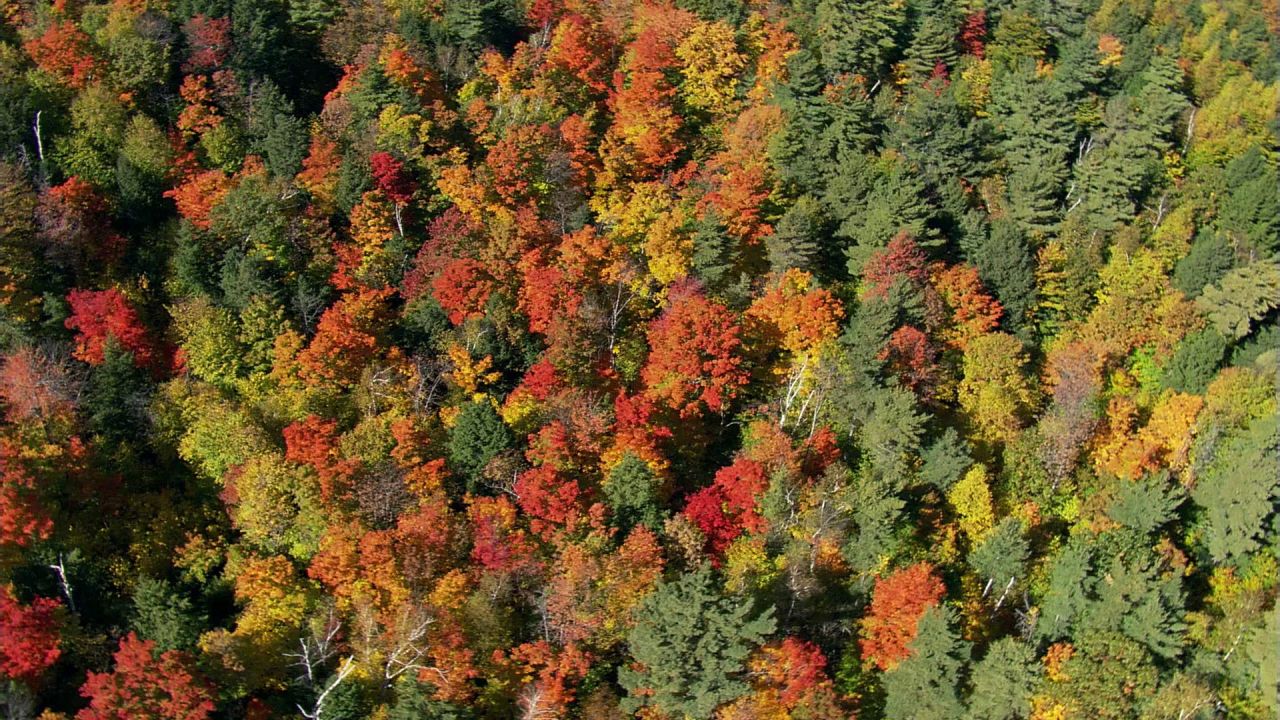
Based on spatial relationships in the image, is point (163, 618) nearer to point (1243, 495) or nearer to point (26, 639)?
point (26, 639)

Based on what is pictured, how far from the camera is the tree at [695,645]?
148 feet

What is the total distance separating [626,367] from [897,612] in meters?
18.2

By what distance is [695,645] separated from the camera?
45.6 meters

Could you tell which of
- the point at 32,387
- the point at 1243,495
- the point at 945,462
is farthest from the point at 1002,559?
the point at 32,387

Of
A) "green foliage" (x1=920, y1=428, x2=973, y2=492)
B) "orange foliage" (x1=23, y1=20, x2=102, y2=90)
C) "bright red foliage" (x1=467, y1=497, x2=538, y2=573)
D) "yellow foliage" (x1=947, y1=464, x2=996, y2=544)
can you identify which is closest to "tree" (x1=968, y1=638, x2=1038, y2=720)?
"yellow foliage" (x1=947, y1=464, x2=996, y2=544)

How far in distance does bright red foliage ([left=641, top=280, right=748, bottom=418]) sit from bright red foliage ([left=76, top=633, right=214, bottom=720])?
23485 mm

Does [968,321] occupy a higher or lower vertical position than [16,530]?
lower

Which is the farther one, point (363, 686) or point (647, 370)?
point (647, 370)

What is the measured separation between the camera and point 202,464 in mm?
55625

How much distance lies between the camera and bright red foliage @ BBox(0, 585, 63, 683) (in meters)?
46.2

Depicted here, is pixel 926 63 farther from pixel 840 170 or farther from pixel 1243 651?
pixel 1243 651

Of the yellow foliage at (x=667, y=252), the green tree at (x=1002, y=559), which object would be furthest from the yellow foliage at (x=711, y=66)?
the green tree at (x=1002, y=559)

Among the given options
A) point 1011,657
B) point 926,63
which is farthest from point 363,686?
point 926,63

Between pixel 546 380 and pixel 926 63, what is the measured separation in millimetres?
34597
